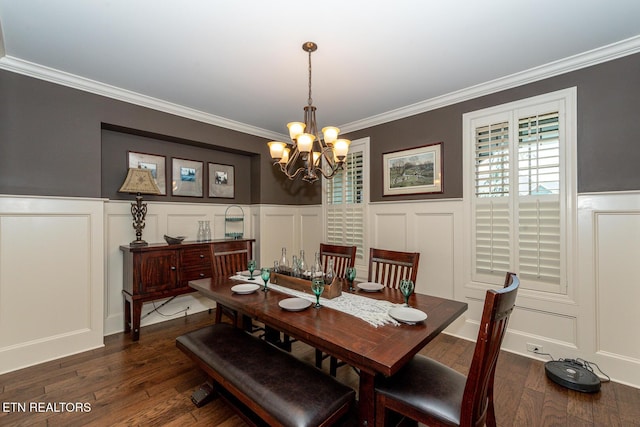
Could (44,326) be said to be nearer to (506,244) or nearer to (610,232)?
(506,244)

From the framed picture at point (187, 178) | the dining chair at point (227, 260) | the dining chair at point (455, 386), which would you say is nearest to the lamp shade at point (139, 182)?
the framed picture at point (187, 178)

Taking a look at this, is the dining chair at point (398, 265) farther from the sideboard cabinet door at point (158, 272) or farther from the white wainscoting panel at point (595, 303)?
the sideboard cabinet door at point (158, 272)

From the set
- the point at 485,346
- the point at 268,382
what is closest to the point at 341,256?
the point at 268,382

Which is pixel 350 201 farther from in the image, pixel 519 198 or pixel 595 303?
pixel 595 303

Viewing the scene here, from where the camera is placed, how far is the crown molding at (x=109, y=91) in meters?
2.37

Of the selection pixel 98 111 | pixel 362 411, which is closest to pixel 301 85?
pixel 98 111

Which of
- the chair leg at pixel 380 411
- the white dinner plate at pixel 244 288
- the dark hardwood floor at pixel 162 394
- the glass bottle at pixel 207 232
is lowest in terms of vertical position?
the dark hardwood floor at pixel 162 394

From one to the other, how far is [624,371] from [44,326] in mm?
4772

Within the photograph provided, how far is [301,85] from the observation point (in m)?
2.79

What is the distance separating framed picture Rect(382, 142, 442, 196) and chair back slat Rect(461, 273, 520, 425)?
2118mm

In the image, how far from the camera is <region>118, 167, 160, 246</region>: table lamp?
2.96m

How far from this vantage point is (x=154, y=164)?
3.42 m

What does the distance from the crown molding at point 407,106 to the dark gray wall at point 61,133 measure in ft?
0.20

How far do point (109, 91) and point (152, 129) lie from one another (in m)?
0.49
